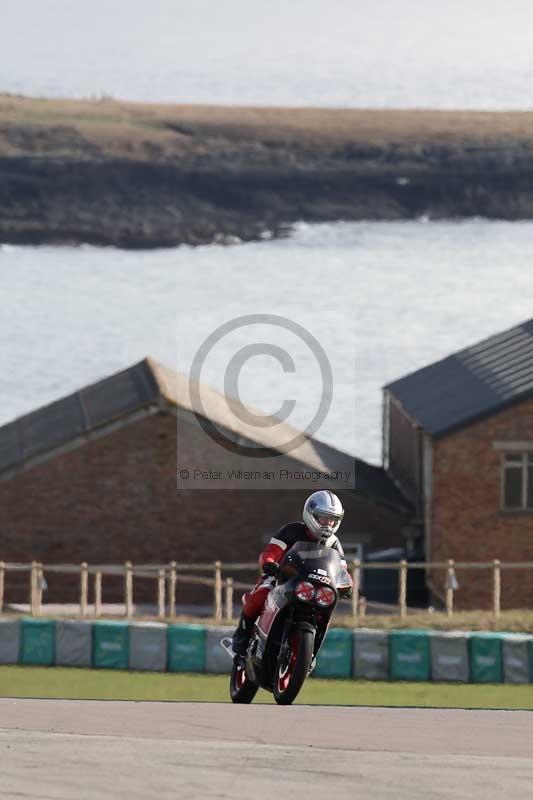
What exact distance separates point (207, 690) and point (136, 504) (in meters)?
17.4

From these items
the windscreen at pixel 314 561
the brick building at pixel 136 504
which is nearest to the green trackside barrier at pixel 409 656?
the windscreen at pixel 314 561

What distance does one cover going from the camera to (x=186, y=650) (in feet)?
99.5

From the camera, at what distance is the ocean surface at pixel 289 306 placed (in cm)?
10838

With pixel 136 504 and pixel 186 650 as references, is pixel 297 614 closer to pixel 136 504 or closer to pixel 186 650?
pixel 186 650

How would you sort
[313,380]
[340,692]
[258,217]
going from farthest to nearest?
[258,217]
[313,380]
[340,692]

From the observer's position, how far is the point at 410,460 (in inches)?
1933

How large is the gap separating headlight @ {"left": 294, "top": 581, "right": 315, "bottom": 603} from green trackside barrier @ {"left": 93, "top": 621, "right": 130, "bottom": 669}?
1404 centimetres

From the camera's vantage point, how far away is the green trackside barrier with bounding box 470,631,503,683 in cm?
2920

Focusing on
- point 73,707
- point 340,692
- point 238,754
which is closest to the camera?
point 238,754

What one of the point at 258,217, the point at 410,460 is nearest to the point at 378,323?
the point at 258,217

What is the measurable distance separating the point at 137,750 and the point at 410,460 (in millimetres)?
31951

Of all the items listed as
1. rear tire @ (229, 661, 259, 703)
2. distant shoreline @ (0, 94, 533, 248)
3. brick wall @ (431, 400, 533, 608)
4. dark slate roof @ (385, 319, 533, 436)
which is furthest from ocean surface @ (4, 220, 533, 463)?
rear tire @ (229, 661, 259, 703)

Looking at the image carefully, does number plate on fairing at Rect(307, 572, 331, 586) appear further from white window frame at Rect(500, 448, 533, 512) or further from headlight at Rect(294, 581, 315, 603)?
white window frame at Rect(500, 448, 533, 512)

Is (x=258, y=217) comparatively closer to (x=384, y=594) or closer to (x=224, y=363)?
(x=224, y=363)
